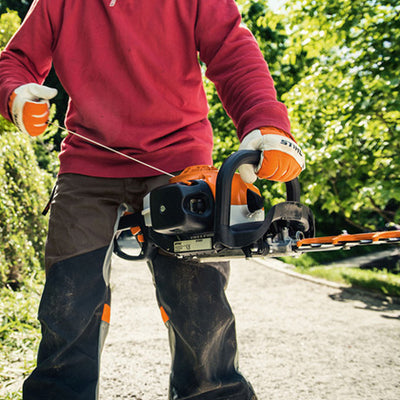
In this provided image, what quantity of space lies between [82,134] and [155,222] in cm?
53

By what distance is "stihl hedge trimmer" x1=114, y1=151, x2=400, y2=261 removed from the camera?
4.17ft

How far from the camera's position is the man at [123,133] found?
1521mm

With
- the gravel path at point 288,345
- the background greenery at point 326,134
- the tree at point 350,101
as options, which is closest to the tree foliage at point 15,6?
the background greenery at point 326,134

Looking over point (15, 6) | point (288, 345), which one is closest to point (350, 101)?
point (288, 345)

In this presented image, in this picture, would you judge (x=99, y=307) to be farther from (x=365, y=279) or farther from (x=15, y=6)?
(x=15, y=6)

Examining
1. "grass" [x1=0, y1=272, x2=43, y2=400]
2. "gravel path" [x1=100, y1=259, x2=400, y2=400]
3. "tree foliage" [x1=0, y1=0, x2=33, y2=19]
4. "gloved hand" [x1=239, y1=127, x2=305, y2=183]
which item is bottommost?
"gravel path" [x1=100, y1=259, x2=400, y2=400]

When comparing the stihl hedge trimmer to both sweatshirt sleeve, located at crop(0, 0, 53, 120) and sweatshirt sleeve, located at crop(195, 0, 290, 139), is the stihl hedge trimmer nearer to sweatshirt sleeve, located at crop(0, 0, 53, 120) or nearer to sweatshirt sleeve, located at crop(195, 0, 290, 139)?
sweatshirt sleeve, located at crop(195, 0, 290, 139)

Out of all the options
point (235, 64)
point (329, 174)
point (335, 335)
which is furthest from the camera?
point (329, 174)

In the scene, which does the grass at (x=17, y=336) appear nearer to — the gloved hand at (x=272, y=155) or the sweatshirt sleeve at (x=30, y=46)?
the sweatshirt sleeve at (x=30, y=46)

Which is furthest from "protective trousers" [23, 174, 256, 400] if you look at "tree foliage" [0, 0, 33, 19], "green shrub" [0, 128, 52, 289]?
"tree foliage" [0, 0, 33, 19]

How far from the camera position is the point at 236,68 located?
1.56 metres

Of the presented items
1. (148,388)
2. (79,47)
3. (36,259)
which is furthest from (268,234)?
(36,259)

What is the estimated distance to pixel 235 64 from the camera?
5.16 ft

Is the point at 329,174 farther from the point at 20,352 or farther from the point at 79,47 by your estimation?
the point at 79,47
